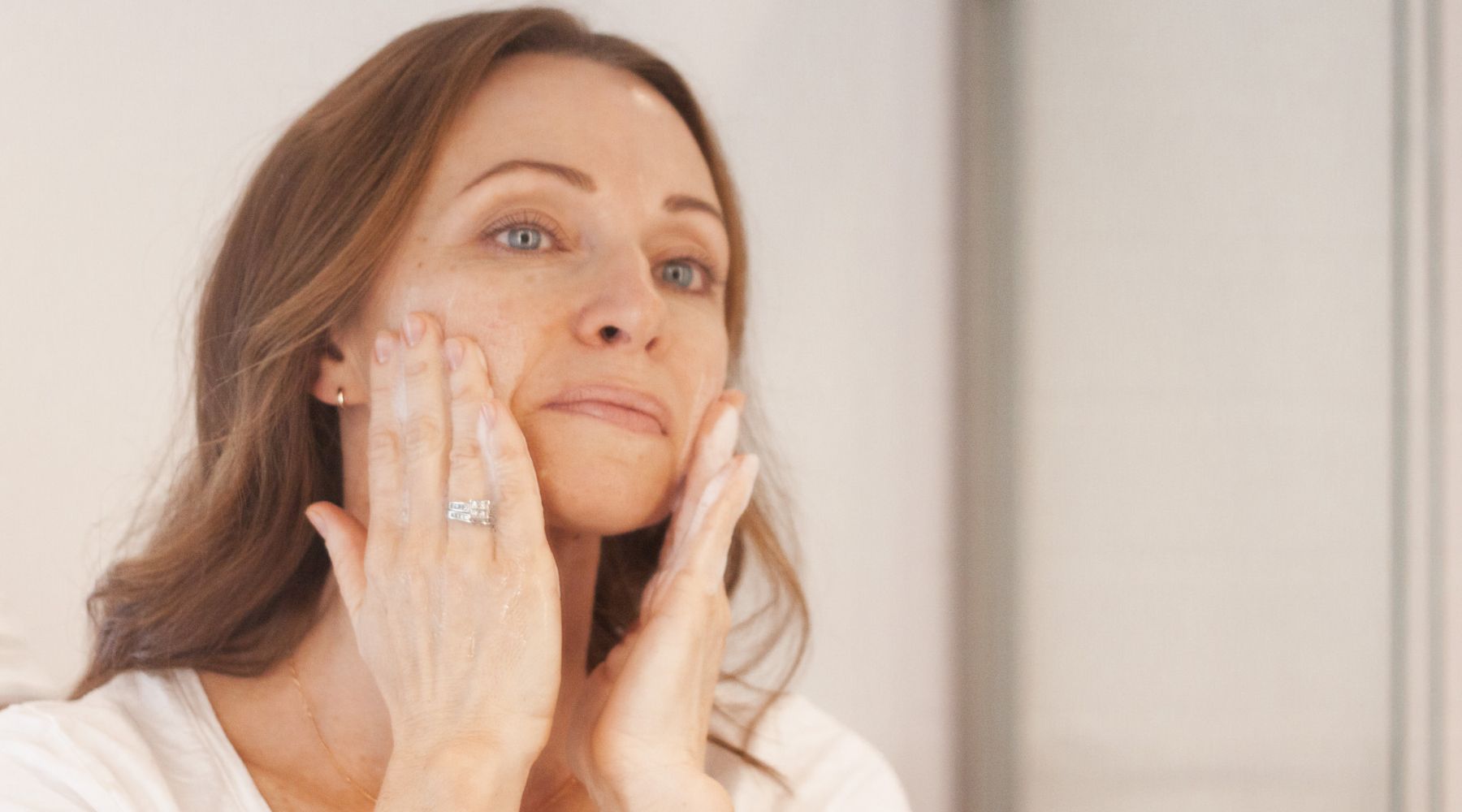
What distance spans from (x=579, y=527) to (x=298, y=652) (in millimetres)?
284

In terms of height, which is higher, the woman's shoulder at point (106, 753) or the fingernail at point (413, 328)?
the fingernail at point (413, 328)

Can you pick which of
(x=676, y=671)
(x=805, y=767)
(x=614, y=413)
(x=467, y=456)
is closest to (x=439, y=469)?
(x=467, y=456)

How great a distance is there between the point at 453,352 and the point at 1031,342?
0.77 meters

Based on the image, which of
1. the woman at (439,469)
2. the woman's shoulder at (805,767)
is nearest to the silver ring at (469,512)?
the woman at (439,469)

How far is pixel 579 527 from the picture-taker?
963 millimetres

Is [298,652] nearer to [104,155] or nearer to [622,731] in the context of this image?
[622,731]

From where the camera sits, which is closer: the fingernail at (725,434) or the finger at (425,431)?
the finger at (425,431)

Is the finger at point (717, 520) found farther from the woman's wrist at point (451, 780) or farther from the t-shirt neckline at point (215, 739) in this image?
the t-shirt neckline at point (215, 739)

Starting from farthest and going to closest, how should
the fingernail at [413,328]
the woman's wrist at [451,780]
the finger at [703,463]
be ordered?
the finger at [703,463]
the fingernail at [413,328]
the woman's wrist at [451,780]

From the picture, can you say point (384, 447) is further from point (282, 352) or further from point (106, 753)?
point (106, 753)

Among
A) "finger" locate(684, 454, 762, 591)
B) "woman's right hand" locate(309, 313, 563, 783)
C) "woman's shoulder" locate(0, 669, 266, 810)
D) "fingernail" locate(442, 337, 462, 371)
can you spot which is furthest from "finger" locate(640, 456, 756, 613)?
"woman's shoulder" locate(0, 669, 266, 810)

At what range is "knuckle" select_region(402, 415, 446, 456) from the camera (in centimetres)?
90

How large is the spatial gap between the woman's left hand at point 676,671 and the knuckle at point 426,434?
0.23 meters

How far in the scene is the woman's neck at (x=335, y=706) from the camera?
3.22 feet
